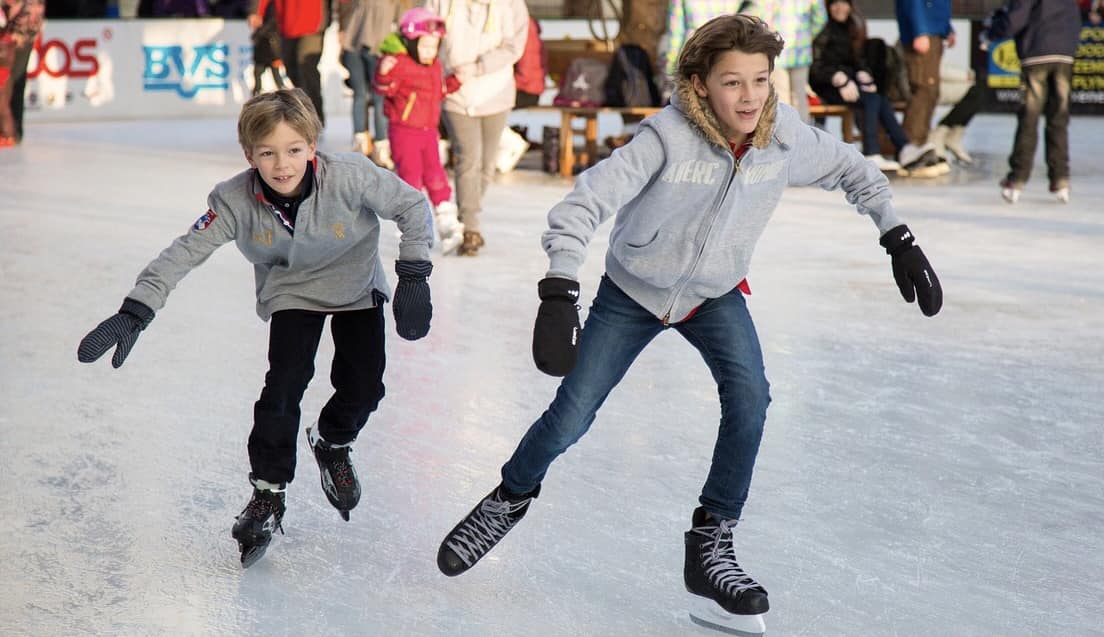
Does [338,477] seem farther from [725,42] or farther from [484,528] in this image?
[725,42]

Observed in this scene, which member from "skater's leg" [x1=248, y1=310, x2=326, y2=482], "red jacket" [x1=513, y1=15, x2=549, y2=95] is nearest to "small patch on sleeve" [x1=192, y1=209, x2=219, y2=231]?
"skater's leg" [x1=248, y1=310, x2=326, y2=482]

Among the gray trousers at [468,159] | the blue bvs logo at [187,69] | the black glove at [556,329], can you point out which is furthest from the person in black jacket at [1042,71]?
the blue bvs logo at [187,69]

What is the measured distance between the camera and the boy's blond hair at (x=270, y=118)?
2.54 m

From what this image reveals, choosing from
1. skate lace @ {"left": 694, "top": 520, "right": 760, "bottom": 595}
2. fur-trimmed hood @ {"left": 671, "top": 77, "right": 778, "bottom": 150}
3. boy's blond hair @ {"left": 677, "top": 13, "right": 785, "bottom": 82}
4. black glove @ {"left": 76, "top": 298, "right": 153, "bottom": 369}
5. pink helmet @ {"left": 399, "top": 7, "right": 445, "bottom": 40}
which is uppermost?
boy's blond hair @ {"left": 677, "top": 13, "right": 785, "bottom": 82}

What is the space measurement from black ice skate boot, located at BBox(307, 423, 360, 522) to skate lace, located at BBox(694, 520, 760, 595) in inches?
29.4

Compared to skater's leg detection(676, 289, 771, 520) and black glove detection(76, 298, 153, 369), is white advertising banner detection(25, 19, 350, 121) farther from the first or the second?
skater's leg detection(676, 289, 771, 520)

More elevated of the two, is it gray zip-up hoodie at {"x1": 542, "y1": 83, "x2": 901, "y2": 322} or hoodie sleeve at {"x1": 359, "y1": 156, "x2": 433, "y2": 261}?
gray zip-up hoodie at {"x1": 542, "y1": 83, "x2": 901, "y2": 322}

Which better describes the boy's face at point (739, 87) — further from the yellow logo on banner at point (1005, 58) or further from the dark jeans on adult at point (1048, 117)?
the yellow logo on banner at point (1005, 58)

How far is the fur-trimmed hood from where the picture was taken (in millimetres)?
2379

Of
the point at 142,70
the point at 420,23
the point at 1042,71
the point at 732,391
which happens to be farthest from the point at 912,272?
the point at 142,70

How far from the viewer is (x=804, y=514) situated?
3016 millimetres

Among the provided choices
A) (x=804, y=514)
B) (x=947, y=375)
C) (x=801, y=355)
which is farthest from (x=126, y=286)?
(x=804, y=514)

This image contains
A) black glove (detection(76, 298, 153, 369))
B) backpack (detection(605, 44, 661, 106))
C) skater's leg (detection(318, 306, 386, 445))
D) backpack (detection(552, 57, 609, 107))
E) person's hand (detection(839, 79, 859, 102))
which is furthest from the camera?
person's hand (detection(839, 79, 859, 102))

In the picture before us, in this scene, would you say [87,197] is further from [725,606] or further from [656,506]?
[725,606]
